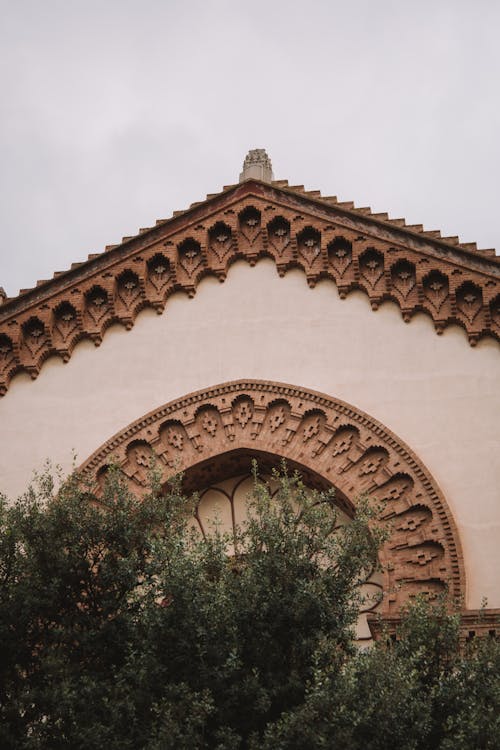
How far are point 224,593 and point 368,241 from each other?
7.69 metres

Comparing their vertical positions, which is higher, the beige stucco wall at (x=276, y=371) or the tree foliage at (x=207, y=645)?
the beige stucco wall at (x=276, y=371)

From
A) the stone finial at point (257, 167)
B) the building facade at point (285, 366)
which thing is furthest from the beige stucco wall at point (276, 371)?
the stone finial at point (257, 167)

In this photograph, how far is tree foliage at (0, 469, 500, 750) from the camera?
11.3m

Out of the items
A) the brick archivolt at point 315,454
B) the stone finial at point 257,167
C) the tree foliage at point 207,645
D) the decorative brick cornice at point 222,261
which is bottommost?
the tree foliage at point 207,645

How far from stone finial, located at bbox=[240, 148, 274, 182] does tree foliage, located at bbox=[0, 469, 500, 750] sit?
750 cm

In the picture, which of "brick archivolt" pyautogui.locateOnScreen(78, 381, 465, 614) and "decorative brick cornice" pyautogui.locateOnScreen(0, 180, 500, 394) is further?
"decorative brick cornice" pyautogui.locateOnScreen(0, 180, 500, 394)

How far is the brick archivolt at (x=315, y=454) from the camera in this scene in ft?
51.5

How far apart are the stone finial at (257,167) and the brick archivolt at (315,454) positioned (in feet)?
12.4

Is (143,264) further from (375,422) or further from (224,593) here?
(224,593)

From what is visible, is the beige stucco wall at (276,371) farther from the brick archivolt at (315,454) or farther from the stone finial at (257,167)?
the stone finial at (257,167)

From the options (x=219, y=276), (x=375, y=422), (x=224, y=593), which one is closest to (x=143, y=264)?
(x=219, y=276)

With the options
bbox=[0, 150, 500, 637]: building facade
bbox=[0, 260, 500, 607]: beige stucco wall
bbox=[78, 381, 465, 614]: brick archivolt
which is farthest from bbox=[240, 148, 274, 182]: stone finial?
bbox=[78, 381, 465, 614]: brick archivolt

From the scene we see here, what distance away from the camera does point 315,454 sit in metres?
17.1

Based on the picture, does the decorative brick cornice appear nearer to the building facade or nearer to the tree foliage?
the building facade
